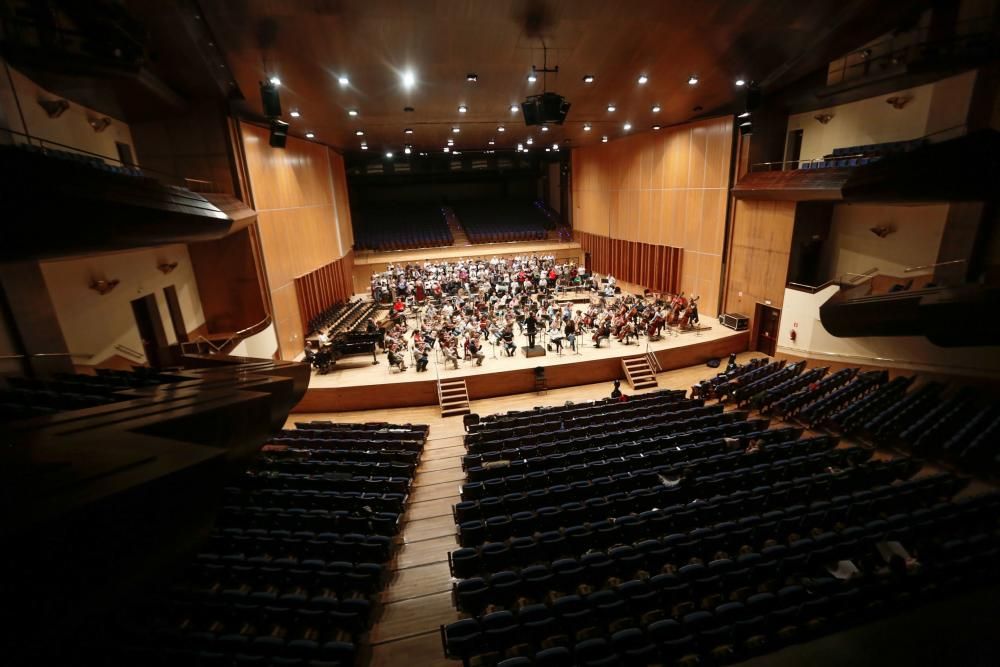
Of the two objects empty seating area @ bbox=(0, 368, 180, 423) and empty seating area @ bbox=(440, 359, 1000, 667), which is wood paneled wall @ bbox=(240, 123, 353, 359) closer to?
empty seating area @ bbox=(0, 368, 180, 423)

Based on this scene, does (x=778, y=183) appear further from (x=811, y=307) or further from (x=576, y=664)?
(x=576, y=664)

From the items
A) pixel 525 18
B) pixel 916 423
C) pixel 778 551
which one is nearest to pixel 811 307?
pixel 916 423

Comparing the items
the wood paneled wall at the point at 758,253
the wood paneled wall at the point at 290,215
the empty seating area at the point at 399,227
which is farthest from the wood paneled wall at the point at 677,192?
the wood paneled wall at the point at 290,215

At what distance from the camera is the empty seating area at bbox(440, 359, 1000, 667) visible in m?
4.38

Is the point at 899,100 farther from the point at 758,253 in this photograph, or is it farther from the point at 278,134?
the point at 278,134

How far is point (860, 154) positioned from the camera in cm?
1052

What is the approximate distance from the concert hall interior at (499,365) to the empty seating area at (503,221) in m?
10.5

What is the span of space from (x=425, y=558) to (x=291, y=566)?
1.66 metres

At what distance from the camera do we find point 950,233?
9086mm

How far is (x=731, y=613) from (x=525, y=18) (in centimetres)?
844

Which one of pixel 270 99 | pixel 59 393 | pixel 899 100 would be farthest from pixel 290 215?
pixel 899 100

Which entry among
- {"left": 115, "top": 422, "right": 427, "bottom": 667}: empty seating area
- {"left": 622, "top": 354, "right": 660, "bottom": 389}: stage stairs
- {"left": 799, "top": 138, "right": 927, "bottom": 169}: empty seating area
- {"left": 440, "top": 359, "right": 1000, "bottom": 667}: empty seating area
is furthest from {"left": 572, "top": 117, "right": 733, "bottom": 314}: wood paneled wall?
{"left": 115, "top": 422, "right": 427, "bottom": 667}: empty seating area

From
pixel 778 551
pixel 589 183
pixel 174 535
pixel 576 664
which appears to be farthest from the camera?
pixel 589 183

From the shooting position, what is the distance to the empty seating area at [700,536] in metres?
4.38
